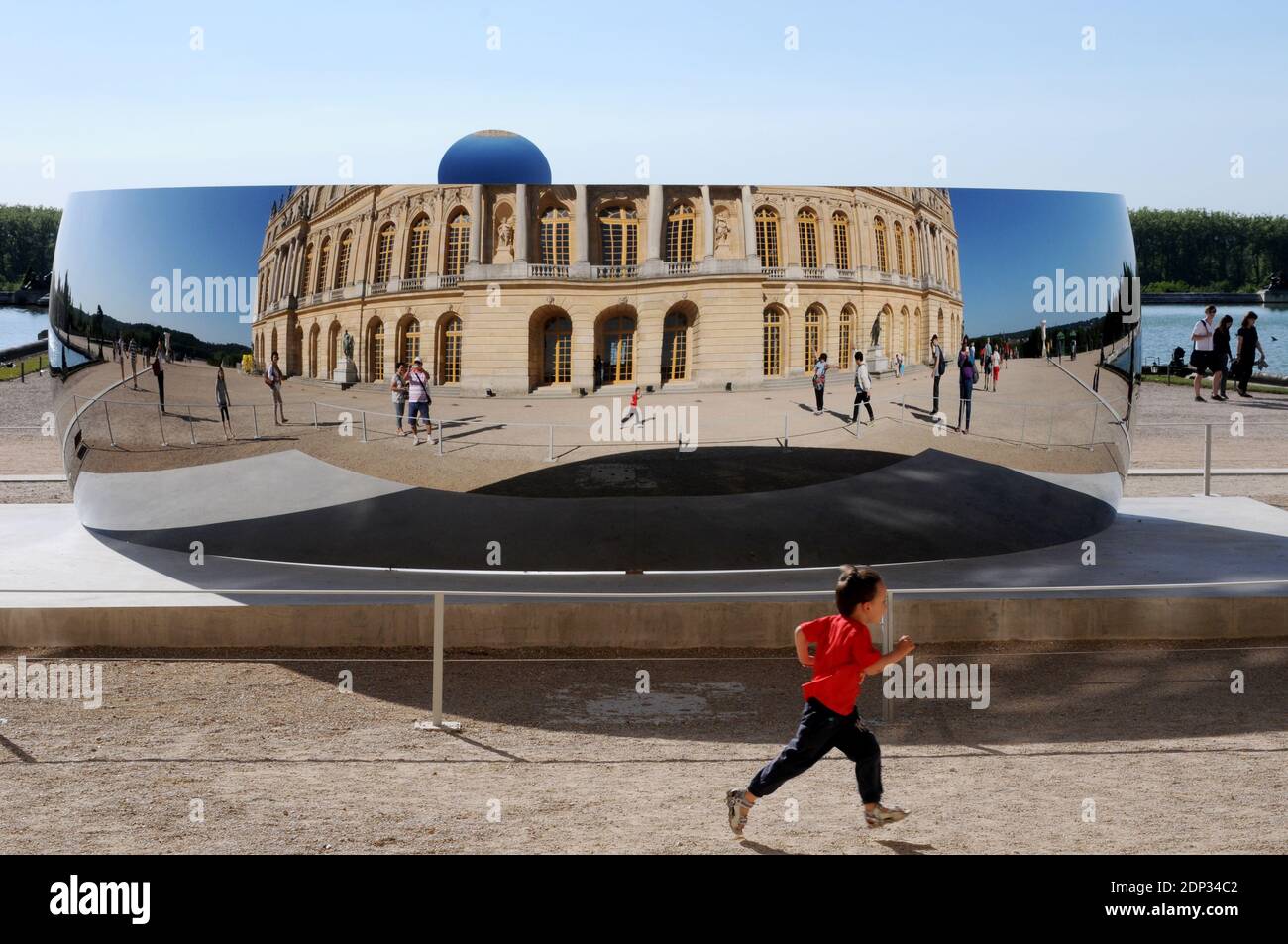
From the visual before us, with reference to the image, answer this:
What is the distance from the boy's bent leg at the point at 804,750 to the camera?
25.1 feet

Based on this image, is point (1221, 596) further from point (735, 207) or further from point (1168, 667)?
point (735, 207)

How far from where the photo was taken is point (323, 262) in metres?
12.9

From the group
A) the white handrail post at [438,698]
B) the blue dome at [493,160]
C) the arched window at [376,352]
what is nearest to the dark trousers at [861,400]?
the arched window at [376,352]

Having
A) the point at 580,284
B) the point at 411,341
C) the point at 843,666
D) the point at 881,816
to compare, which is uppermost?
the point at 580,284

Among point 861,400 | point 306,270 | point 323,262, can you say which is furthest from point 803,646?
point 306,270

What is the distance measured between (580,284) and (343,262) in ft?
7.52

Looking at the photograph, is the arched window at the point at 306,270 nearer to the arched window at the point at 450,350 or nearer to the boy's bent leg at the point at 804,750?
the arched window at the point at 450,350

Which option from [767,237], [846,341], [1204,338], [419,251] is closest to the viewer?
[419,251]

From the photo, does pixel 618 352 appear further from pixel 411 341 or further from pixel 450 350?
pixel 411 341

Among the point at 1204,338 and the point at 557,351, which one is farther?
the point at 1204,338

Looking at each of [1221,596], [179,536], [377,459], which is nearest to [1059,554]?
[1221,596]

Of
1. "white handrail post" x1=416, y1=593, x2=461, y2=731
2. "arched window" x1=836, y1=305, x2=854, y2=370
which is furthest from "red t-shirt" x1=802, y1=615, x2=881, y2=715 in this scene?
"arched window" x1=836, y1=305, x2=854, y2=370

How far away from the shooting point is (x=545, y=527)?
42.3 ft

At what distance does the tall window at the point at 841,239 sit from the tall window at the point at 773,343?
81cm
